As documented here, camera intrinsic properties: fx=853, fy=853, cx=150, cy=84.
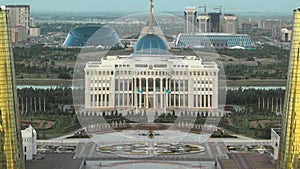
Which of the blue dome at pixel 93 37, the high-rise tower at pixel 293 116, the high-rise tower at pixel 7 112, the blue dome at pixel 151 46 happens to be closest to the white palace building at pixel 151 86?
the blue dome at pixel 151 46

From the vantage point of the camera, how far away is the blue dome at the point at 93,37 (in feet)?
230

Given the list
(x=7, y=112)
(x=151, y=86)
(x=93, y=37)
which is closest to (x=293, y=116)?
(x=7, y=112)

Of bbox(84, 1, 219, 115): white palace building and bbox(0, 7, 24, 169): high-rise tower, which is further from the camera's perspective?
bbox(84, 1, 219, 115): white palace building

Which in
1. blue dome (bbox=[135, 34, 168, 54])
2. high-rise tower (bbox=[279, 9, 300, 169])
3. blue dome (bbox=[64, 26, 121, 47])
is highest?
high-rise tower (bbox=[279, 9, 300, 169])

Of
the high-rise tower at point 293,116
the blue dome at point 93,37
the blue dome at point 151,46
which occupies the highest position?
the high-rise tower at point 293,116

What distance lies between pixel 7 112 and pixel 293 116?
5.30 metres

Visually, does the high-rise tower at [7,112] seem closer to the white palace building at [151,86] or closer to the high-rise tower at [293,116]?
the high-rise tower at [293,116]

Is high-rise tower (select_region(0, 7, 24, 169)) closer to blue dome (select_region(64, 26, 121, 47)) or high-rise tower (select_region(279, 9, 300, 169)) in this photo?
high-rise tower (select_region(279, 9, 300, 169))

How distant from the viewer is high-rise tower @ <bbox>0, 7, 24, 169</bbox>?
1570cm

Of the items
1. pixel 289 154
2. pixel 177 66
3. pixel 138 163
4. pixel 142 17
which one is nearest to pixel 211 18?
pixel 142 17

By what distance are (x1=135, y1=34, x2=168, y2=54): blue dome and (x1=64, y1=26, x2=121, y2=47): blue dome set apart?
25.2 m

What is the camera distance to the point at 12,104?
1583 centimetres

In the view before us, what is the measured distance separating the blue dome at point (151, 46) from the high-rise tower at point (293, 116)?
2610cm

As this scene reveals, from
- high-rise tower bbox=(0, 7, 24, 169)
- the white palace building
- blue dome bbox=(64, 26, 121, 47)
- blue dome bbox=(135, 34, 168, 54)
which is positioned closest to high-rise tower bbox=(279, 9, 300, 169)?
high-rise tower bbox=(0, 7, 24, 169)
